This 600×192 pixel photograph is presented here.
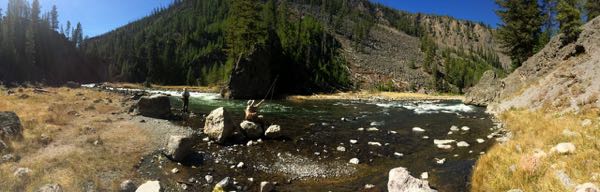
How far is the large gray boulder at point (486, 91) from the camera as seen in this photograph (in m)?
51.7

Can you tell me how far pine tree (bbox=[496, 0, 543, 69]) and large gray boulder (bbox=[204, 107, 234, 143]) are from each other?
5075 centimetres

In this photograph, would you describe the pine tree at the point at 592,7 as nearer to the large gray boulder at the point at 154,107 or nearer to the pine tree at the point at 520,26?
the pine tree at the point at 520,26

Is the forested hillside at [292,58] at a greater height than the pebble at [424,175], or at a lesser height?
greater

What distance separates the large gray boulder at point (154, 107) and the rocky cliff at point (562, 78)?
91.2ft

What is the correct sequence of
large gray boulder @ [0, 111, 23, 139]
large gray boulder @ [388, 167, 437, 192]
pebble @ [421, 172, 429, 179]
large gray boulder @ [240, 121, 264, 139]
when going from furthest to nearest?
large gray boulder @ [240, 121, 264, 139]
large gray boulder @ [0, 111, 23, 139]
pebble @ [421, 172, 429, 179]
large gray boulder @ [388, 167, 437, 192]

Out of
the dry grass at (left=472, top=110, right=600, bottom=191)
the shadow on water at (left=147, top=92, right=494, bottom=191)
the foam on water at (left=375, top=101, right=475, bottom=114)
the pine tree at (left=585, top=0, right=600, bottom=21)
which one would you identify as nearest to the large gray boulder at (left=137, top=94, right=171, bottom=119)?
the shadow on water at (left=147, top=92, right=494, bottom=191)

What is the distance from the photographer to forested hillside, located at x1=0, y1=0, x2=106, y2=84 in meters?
112

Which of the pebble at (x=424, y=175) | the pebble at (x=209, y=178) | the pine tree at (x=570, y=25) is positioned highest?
the pine tree at (x=570, y=25)

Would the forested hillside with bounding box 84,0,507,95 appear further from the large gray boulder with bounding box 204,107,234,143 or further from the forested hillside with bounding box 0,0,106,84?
the large gray boulder with bounding box 204,107,234,143

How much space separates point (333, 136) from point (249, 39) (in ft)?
184

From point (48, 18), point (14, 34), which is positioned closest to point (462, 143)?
point (14, 34)

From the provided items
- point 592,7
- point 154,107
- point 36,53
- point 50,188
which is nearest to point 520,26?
point 592,7

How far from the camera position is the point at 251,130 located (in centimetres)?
1991

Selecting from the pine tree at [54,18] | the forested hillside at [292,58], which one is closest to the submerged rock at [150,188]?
the forested hillside at [292,58]
